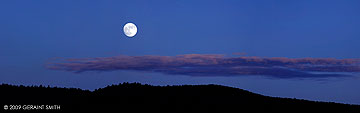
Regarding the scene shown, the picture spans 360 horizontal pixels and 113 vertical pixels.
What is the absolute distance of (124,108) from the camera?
34.8 m

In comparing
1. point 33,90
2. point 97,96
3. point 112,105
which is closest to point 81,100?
point 97,96

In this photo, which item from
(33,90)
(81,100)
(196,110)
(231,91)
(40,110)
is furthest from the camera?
(231,91)

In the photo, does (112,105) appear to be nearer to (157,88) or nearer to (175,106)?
(175,106)

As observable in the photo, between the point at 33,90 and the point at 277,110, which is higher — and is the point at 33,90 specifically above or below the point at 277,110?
above

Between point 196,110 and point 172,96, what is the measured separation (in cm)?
713

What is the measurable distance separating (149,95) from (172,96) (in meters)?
2.40

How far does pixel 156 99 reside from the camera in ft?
131

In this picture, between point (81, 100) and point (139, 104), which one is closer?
point (139, 104)

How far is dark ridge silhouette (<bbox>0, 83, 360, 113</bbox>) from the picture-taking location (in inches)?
1412

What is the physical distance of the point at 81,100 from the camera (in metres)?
39.8

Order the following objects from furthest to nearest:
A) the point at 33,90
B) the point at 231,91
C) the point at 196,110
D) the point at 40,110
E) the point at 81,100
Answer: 1. the point at 231,91
2. the point at 33,90
3. the point at 81,100
4. the point at 196,110
5. the point at 40,110

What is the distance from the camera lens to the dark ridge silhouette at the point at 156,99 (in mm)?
35875

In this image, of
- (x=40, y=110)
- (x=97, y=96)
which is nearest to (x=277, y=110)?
(x=97, y=96)

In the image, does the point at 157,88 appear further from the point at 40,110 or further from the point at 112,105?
the point at 40,110
